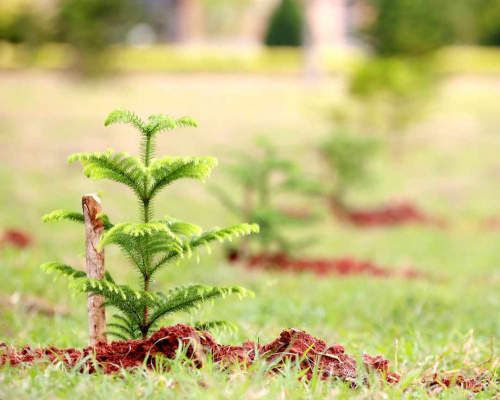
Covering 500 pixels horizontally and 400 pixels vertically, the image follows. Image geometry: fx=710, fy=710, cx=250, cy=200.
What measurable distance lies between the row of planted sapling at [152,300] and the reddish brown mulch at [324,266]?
5.02m

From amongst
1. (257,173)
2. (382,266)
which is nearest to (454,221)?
(382,266)

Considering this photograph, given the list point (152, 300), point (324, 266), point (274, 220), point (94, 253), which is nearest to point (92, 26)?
point (274, 220)

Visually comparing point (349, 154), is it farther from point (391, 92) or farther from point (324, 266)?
point (324, 266)

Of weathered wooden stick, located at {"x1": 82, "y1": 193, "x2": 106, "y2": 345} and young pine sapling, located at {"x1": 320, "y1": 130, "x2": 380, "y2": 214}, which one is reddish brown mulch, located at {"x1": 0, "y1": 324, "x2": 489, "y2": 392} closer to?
weathered wooden stick, located at {"x1": 82, "y1": 193, "x2": 106, "y2": 345}

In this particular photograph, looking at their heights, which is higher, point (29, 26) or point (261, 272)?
point (29, 26)

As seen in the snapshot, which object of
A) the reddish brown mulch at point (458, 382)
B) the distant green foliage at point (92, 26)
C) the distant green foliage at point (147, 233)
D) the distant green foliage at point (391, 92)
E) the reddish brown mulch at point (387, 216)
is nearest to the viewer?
the distant green foliage at point (147, 233)

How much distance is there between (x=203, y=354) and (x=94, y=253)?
735 mm

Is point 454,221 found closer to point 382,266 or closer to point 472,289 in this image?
point 382,266

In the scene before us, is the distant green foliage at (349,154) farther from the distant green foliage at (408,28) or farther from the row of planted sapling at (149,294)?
the row of planted sapling at (149,294)

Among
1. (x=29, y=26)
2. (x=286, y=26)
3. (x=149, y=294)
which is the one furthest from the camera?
(x=286, y=26)

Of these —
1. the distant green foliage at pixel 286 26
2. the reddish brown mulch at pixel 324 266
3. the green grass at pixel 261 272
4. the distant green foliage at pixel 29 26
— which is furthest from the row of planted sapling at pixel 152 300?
the distant green foliage at pixel 286 26

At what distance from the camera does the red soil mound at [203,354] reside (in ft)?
10.6

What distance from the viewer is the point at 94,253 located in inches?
137

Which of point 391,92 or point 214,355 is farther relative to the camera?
point 391,92
